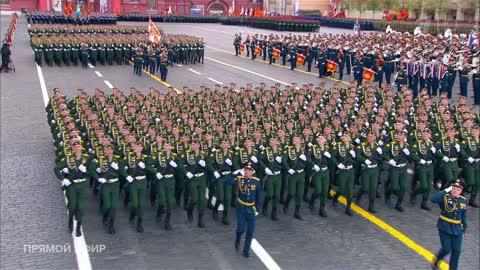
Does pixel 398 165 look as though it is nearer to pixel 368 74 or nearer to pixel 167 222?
pixel 167 222

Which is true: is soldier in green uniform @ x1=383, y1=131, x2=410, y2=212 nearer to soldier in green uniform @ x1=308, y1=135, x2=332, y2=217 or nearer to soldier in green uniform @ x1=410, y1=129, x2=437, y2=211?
soldier in green uniform @ x1=410, y1=129, x2=437, y2=211

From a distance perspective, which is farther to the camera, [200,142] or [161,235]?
[200,142]

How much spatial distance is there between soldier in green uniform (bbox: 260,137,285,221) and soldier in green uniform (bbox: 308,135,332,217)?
64cm

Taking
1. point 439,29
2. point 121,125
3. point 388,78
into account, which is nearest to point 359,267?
point 121,125

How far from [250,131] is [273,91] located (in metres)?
4.89

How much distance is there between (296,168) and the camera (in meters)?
10.7

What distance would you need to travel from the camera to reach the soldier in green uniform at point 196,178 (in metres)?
10.2

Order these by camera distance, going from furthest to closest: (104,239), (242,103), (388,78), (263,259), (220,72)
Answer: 1. (220,72)
2. (388,78)
3. (242,103)
4. (104,239)
5. (263,259)

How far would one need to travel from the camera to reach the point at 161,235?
10031 millimetres

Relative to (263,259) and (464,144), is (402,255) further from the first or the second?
(464,144)

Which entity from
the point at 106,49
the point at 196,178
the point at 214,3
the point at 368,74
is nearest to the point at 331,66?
the point at 368,74

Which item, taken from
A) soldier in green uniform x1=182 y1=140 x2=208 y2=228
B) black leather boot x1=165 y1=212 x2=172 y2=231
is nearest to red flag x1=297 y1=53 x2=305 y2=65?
soldier in green uniform x1=182 y1=140 x2=208 y2=228

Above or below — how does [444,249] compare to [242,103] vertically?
below

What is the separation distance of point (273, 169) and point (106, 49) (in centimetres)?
2450
